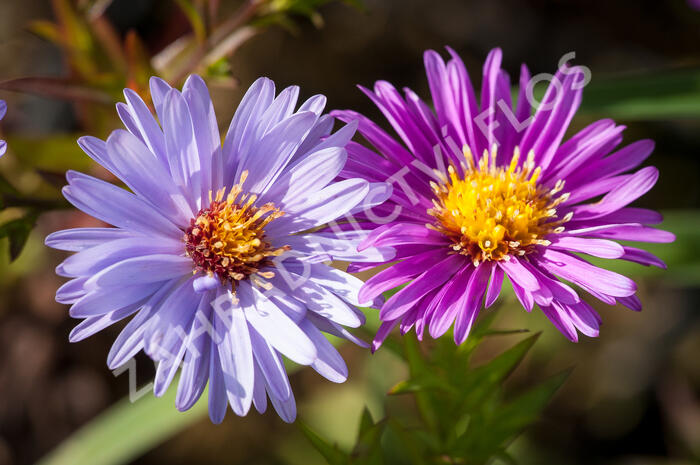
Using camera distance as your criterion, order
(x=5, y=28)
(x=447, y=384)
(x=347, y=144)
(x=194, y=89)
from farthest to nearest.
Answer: (x=5, y=28) < (x=447, y=384) < (x=347, y=144) < (x=194, y=89)

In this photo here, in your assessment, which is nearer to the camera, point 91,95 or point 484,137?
point 484,137

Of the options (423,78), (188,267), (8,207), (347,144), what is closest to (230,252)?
(188,267)

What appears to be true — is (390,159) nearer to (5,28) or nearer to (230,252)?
(230,252)

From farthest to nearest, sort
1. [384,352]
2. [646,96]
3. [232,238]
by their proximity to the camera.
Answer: [384,352] < [646,96] < [232,238]

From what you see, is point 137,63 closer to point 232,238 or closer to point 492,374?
point 232,238

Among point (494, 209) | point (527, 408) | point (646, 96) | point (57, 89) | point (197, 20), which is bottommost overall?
point (527, 408)

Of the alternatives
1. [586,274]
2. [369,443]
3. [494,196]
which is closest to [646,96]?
[494,196]

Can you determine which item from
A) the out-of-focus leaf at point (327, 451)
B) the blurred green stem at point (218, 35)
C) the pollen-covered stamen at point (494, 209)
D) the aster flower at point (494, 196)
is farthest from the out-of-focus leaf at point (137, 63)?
the out-of-focus leaf at point (327, 451)
